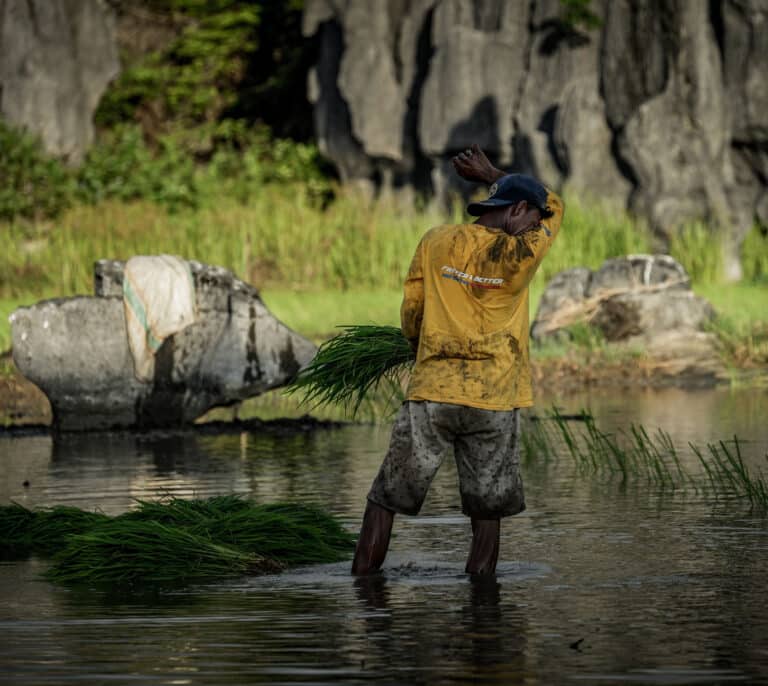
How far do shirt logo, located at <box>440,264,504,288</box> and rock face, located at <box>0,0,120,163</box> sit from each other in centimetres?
2695

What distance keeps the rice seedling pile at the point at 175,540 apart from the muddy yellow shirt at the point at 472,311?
1187mm

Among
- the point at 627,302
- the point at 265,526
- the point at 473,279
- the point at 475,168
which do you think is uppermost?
the point at 475,168

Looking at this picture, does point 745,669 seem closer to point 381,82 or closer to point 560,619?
point 560,619

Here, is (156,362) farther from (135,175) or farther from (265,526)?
(135,175)

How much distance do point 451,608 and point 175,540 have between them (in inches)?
65.5

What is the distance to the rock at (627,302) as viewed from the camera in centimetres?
2102

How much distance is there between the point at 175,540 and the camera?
26.9 ft

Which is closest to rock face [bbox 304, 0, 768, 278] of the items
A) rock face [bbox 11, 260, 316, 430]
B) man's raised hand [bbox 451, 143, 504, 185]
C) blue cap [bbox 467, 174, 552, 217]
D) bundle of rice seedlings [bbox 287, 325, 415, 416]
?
rock face [bbox 11, 260, 316, 430]

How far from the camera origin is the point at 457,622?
21.9 feet

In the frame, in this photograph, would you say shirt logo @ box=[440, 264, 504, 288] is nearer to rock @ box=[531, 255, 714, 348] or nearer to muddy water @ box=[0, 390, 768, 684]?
muddy water @ box=[0, 390, 768, 684]

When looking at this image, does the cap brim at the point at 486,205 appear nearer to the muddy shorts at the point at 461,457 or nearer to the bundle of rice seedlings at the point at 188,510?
the muddy shorts at the point at 461,457

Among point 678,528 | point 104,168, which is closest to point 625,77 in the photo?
point 104,168

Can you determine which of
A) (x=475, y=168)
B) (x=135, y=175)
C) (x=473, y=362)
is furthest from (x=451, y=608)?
(x=135, y=175)

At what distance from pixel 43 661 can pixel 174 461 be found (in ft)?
23.3
